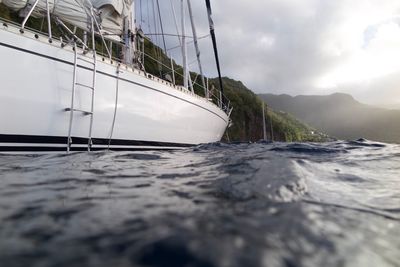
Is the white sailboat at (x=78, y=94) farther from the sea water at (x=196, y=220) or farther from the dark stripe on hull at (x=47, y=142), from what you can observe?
the sea water at (x=196, y=220)

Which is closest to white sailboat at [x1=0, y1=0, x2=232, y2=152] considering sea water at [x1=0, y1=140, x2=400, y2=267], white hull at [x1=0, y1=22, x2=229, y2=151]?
white hull at [x1=0, y1=22, x2=229, y2=151]

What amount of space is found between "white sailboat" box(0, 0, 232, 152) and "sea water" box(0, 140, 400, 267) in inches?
121

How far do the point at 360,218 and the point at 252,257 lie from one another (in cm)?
112

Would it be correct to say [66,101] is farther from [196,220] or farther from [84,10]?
[196,220]

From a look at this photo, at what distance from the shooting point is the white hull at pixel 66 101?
5785 mm

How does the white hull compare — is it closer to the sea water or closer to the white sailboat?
the white sailboat

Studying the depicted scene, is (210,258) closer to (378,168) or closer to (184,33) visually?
(378,168)

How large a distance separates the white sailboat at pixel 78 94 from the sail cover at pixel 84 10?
0.03 m

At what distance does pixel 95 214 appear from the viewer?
195cm

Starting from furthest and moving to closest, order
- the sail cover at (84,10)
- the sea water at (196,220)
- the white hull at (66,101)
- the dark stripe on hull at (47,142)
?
the sail cover at (84,10), the dark stripe on hull at (47,142), the white hull at (66,101), the sea water at (196,220)

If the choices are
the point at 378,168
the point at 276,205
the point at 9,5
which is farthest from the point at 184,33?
the point at 276,205

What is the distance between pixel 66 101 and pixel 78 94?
34 centimetres

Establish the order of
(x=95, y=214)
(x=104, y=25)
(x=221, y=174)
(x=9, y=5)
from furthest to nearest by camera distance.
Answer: (x=104, y=25) → (x=9, y=5) → (x=221, y=174) → (x=95, y=214)

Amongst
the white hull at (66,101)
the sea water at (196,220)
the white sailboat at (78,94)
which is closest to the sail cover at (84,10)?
the white sailboat at (78,94)
